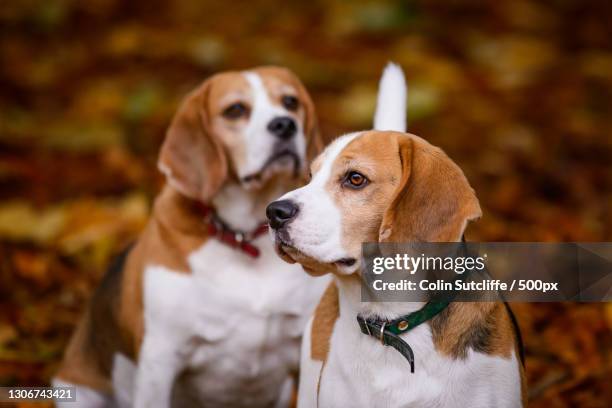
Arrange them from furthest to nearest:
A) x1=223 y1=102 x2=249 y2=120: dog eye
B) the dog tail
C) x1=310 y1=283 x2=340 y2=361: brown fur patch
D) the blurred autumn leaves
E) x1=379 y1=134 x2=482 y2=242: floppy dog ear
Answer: the blurred autumn leaves
x1=223 y1=102 x2=249 y2=120: dog eye
the dog tail
x1=310 y1=283 x2=340 y2=361: brown fur patch
x1=379 y1=134 x2=482 y2=242: floppy dog ear

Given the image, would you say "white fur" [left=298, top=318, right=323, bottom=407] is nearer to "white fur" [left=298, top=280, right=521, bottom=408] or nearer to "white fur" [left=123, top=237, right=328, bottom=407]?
"white fur" [left=298, top=280, right=521, bottom=408]

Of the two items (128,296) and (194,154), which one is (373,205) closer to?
(194,154)

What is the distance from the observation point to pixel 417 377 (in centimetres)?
290

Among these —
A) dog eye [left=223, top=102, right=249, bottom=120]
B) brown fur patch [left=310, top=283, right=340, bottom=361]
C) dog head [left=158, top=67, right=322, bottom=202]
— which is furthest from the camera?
dog eye [left=223, top=102, right=249, bottom=120]

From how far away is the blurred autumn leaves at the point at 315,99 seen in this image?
19.4ft

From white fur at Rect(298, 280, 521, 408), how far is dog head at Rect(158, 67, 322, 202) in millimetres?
1144

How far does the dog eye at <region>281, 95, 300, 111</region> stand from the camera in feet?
13.9

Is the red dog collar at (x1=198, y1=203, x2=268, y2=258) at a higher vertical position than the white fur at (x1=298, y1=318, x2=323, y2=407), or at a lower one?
higher

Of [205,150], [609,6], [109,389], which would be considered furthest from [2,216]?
[609,6]

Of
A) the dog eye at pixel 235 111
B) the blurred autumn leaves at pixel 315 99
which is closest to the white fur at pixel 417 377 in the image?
the dog eye at pixel 235 111

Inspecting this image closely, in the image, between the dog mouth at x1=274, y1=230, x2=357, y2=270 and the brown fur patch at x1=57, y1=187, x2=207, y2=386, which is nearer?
the dog mouth at x1=274, y1=230, x2=357, y2=270

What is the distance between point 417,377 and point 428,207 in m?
0.57

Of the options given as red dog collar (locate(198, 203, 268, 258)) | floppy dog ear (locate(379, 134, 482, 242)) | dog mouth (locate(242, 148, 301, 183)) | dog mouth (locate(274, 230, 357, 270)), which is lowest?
dog mouth (locate(274, 230, 357, 270))

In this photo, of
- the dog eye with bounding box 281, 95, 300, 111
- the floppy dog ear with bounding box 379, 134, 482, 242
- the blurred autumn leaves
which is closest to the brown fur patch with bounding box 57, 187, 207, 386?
the blurred autumn leaves
